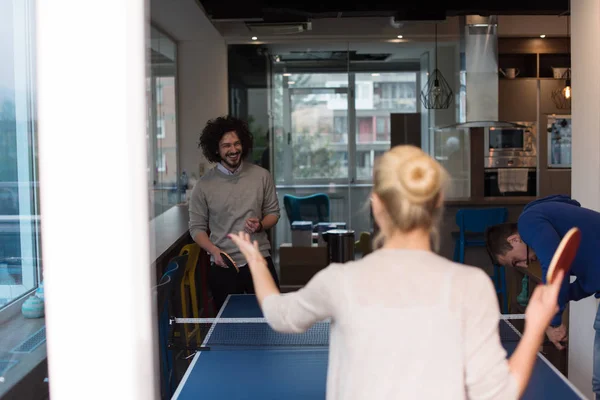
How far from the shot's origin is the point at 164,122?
25.9ft

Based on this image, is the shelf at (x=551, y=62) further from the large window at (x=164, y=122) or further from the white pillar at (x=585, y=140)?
the white pillar at (x=585, y=140)

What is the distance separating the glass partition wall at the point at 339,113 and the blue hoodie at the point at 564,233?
633cm

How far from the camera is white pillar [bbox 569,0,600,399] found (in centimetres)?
394

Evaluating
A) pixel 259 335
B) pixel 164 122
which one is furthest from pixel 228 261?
pixel 164 122

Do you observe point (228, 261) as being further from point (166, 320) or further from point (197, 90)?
point (197, 90)

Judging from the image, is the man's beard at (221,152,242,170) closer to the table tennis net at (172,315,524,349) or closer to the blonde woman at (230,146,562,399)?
the table tennis net at (172,315,524,349)

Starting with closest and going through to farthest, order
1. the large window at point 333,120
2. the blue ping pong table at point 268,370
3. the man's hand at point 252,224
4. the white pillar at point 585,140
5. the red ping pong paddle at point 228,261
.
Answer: the blue ping pong table at point 268,370
the white pillar at point 585,140
the man's hand at point 252,224
the red ping pong paddle at point 228,261
the large window at point 333,120

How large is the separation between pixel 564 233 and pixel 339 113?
689 centimetres

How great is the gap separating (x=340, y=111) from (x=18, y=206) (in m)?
6.41

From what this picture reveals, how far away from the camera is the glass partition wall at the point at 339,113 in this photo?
9320 mm

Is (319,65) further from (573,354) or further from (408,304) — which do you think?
(408,304)

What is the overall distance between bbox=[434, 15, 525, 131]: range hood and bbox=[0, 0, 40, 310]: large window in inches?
211

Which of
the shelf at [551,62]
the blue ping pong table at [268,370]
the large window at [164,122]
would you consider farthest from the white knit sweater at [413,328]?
the shelf at [551,62]

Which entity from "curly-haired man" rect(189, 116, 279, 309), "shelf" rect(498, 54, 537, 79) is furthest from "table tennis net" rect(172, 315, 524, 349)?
"shelf" rect(498, 54, 537, 79)
